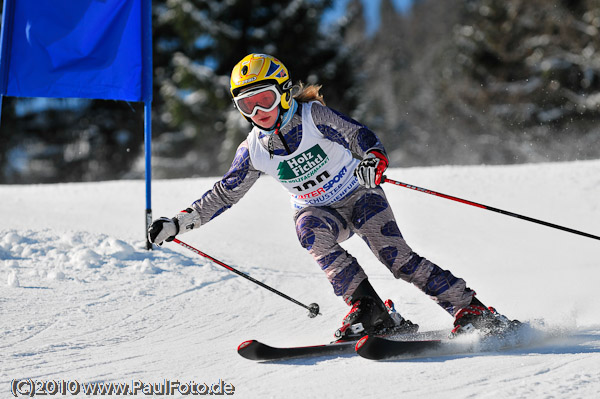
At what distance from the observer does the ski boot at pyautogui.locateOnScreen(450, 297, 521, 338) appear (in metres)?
3.17

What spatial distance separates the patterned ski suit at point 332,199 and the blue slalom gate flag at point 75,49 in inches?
86.4

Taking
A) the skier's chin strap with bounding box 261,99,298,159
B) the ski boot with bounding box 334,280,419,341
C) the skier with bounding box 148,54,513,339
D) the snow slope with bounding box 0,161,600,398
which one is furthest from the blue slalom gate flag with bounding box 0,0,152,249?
the ski boot with bounding box 334,280,419,341

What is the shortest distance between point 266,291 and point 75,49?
8.37 ft

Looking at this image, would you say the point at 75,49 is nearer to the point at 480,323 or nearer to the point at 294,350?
the point at 294,350

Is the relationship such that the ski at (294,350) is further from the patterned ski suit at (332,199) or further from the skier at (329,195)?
the patterned ski suit at (332,199)

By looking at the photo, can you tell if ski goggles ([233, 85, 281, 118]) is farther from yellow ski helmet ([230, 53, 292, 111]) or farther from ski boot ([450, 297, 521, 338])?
ski boot ([450, 297, 521, 338])

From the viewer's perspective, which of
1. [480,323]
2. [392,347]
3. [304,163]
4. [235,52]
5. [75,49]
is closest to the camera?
[392,347]

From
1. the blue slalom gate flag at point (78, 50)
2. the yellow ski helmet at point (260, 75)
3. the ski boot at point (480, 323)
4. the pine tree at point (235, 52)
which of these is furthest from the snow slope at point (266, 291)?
the pine tree at point (235, 52)

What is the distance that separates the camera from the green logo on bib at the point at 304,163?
11.2 ft

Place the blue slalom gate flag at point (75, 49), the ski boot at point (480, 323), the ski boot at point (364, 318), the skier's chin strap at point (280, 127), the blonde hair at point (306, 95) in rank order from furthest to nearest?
the blue slalom gate flag at point (75, 49) < the blonde hair at point (306, 95) < the skier's chin strap at point (280, 127) < the ski boot at point (364, 318) < the ski boot at point (480, 323)

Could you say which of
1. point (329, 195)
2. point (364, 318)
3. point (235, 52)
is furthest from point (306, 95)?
point (235, 52)

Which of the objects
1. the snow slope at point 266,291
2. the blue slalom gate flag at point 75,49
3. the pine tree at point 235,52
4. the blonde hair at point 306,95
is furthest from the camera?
the pine tree at point 235,52

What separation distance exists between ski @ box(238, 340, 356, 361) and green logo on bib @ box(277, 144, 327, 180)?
94 centimetres

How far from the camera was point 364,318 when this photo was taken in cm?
332
